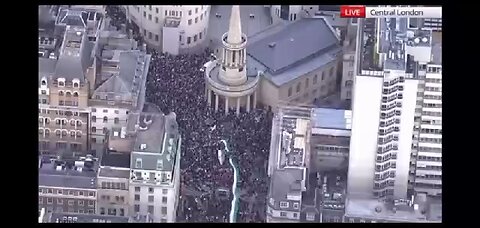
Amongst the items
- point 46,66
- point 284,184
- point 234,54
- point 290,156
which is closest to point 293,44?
point 234,54

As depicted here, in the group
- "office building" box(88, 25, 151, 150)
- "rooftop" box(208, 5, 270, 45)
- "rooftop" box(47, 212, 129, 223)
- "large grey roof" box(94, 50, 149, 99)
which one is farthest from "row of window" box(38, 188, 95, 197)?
"rooftop" box(208, 5, 270, 45)

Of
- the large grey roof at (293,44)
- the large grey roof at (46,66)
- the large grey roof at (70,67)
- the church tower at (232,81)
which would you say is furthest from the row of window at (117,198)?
the large grey roof at (293,44)

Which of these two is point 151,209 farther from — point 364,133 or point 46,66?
point 364,133

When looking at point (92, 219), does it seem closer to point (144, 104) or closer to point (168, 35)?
point (144, 104)

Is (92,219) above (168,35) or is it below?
below

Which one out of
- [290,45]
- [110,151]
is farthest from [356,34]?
[110,151]

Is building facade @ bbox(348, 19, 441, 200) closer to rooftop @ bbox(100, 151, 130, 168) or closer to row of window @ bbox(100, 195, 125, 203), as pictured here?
rooftop @ bbox(100, 151, 130, 168)
